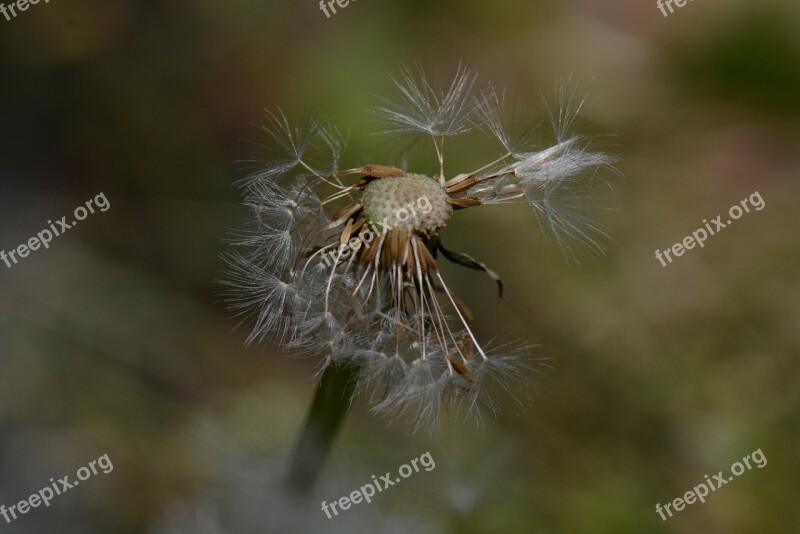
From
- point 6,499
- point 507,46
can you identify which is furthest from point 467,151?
point 6,499

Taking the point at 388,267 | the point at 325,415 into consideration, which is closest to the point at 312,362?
the point at 325,415

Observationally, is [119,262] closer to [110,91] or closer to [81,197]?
[81,197]

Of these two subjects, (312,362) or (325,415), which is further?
(312,362)

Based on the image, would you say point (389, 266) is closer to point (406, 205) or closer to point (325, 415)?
point (406, 205)

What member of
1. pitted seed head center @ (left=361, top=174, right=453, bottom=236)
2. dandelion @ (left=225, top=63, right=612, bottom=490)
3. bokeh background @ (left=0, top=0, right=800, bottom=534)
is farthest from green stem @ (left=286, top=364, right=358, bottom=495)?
bokeh background @ (left=0, top=0, right=800, bottom=534)

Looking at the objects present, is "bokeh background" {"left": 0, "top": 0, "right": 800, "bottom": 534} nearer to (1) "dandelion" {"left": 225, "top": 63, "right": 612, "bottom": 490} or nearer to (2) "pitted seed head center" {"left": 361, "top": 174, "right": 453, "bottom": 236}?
(1) "dandelion" {"left": 225, "top": 63, "right": 612, "bottom": 490}
